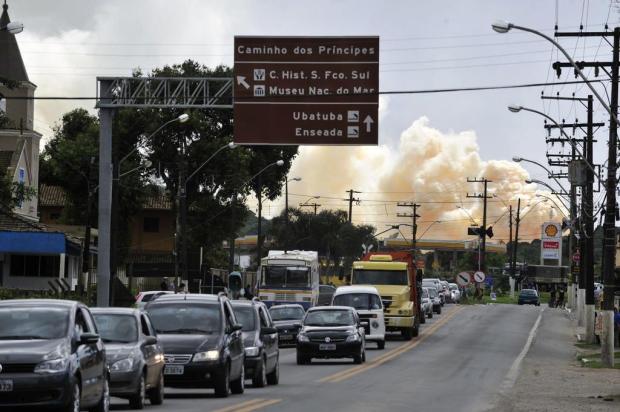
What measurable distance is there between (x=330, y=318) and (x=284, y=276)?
21.8 meters

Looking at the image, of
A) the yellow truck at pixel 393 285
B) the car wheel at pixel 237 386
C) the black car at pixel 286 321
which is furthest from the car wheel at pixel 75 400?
the yellow truck at pixel 393 285

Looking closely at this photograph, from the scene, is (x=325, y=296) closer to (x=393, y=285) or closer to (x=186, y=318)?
(x=393, y=285)

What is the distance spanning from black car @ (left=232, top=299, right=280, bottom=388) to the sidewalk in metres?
4.86

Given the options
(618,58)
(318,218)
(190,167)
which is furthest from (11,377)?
(318,218)

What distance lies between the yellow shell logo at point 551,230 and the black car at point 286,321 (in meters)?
98.1

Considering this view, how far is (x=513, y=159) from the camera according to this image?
191ft

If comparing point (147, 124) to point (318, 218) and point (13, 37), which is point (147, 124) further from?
point (318, 218)

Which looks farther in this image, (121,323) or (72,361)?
(121,323)

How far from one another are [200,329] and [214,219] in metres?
65.3

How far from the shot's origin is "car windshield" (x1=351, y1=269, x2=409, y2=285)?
5431 centimetres

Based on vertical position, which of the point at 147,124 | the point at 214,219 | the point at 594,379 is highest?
the point at 147,124

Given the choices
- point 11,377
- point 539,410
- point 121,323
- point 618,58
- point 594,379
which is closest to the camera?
point 11,377

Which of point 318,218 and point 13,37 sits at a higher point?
point 13,37

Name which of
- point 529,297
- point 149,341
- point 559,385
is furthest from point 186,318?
point 529,297
